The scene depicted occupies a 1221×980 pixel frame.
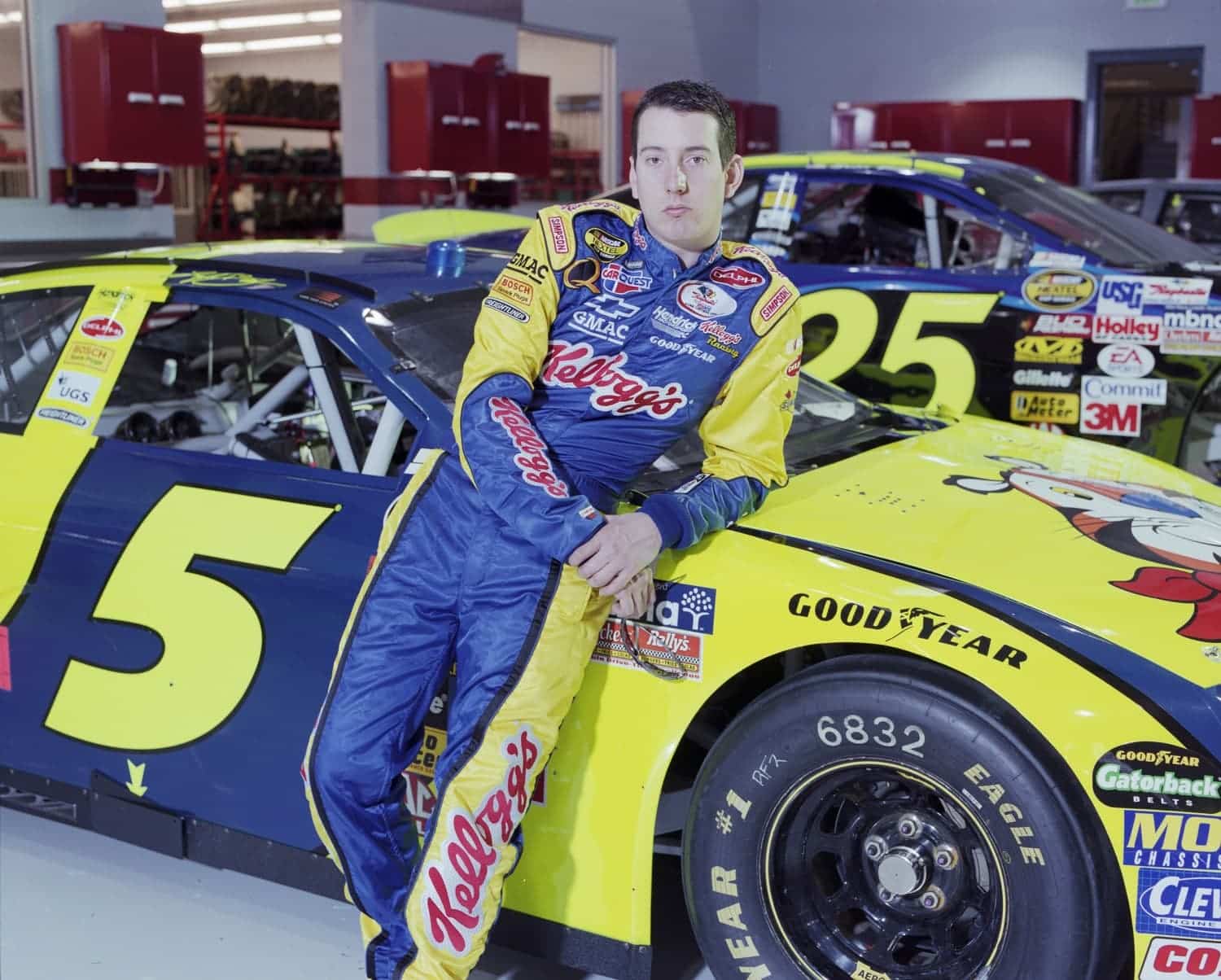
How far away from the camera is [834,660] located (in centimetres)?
219

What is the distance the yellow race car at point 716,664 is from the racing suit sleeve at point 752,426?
7 cm

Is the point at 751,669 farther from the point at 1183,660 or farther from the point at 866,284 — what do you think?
the point at 866,284

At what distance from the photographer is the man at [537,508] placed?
223 cm

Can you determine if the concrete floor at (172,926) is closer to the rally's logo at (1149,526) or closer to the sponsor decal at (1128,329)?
the rally's logo at (1149,526)

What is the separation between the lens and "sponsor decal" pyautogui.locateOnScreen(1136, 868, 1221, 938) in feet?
6.49

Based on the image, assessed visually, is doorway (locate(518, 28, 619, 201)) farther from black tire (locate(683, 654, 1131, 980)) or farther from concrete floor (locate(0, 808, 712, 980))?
black tire (locate(683, 654, 1131, 980))

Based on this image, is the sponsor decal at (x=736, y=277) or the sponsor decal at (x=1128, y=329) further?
the sponsor decal at (x=1128, y=329)

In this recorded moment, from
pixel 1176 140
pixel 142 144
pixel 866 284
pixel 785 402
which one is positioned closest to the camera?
pixel 785 402

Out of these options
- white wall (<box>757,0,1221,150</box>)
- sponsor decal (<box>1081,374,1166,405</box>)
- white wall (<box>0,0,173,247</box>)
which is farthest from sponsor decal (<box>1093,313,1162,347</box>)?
white wall (<box>757,0,1221,150</box>)

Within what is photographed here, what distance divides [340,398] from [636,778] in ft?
3.52

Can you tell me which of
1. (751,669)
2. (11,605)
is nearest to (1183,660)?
(751,669)

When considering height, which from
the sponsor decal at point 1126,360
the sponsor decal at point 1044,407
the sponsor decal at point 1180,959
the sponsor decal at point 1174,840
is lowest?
the sponsor decal at point 1180,959

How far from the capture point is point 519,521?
2225mm

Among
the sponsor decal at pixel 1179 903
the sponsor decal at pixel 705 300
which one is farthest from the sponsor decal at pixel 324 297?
the sponsor decal at pixel 1179 903
